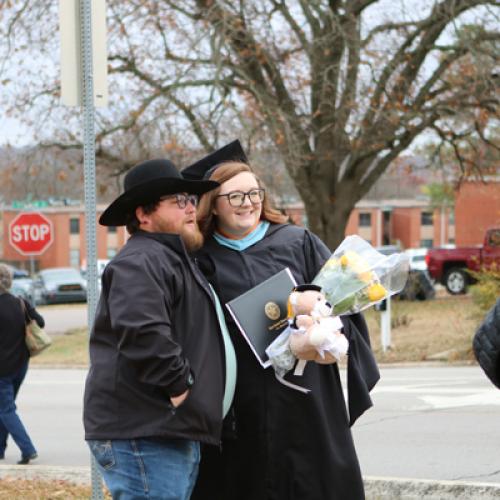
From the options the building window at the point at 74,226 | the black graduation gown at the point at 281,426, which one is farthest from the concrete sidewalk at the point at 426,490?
the building window at the point at 74,226

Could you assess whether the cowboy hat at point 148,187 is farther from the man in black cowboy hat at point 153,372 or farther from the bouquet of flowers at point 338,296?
the bouquet of flowers at point 338,296

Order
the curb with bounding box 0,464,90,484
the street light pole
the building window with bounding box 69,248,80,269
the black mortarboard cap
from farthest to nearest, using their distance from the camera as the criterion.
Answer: the building window with bounding box 69,248,80,269 → the curb with bounding box 0,464,90,484 → the street light pole → the black mortarboard cap

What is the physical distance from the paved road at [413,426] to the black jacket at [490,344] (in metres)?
4.54

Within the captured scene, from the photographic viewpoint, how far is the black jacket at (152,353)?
3.69m

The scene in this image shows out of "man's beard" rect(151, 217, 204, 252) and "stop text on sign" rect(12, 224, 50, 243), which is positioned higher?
"man's beard" rect(151, 217, 204, 252)

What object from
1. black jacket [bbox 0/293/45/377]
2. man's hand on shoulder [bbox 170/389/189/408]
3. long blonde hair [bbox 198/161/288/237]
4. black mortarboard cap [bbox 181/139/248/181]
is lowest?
black jacket [bbox 0/293/45/377]

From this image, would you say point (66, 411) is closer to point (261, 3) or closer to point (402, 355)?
point (402, 355)

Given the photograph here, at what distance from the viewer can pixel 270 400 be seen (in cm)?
411

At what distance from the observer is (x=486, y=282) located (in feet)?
49.6

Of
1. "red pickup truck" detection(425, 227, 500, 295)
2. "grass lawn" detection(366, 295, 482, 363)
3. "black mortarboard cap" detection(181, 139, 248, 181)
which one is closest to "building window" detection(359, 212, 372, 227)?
"red pickup truck" detection(425, 227, 500, 295)

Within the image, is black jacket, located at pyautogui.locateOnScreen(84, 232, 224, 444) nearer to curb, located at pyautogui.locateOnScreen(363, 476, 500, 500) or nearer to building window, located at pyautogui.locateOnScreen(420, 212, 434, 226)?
curb, located at pyautogui.locateOnScreen(363, 476, 500, 500)

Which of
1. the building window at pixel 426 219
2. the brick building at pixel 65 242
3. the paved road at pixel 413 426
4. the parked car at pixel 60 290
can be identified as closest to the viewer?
the paved road at pixel 413 426

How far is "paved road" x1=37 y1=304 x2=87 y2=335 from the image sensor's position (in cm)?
2716

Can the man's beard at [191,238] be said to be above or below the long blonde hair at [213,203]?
below
